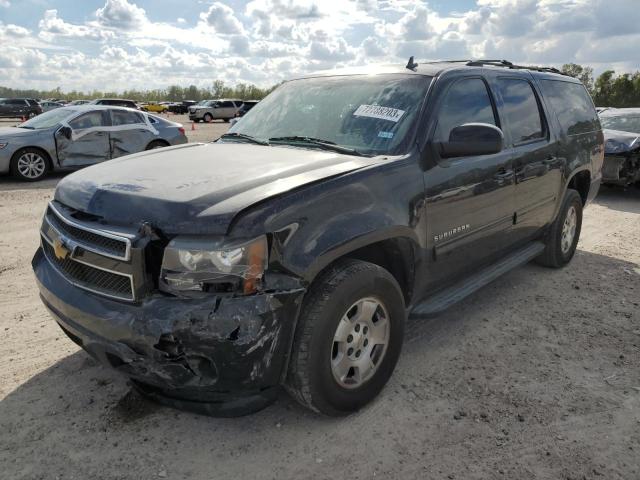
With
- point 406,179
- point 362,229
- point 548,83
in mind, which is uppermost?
point 548,83

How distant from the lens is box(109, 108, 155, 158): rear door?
36.2ft

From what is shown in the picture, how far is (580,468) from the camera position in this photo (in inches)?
101

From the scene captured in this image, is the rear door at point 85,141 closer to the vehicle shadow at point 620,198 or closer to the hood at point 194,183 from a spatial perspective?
the hood at point 194,183

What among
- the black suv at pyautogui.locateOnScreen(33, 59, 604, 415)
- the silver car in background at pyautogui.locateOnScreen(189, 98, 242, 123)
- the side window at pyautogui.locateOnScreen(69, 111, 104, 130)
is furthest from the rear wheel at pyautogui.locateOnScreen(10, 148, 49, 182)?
the silver car in background at pyautogui.locateOnScreen(189, 98, 242, 123)

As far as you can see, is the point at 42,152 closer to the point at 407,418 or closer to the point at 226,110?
the point at 407,418

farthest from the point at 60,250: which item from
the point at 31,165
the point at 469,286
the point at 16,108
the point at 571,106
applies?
the point at 16,108

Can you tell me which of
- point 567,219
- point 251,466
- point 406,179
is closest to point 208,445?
point 251,466

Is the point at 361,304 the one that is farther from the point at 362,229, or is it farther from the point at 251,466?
the point at 251,466

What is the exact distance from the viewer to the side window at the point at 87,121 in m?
10.6

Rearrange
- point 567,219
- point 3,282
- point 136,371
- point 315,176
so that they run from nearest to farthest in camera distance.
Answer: point 136,371
point 315,176
point 3,282
point 567,219

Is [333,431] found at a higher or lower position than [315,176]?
lower

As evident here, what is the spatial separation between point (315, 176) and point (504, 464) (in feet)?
5.58

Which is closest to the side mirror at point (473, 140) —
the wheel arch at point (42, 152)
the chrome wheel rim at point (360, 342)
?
the chrome wheel rim at point (360, 342)

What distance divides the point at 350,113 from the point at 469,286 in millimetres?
1480
